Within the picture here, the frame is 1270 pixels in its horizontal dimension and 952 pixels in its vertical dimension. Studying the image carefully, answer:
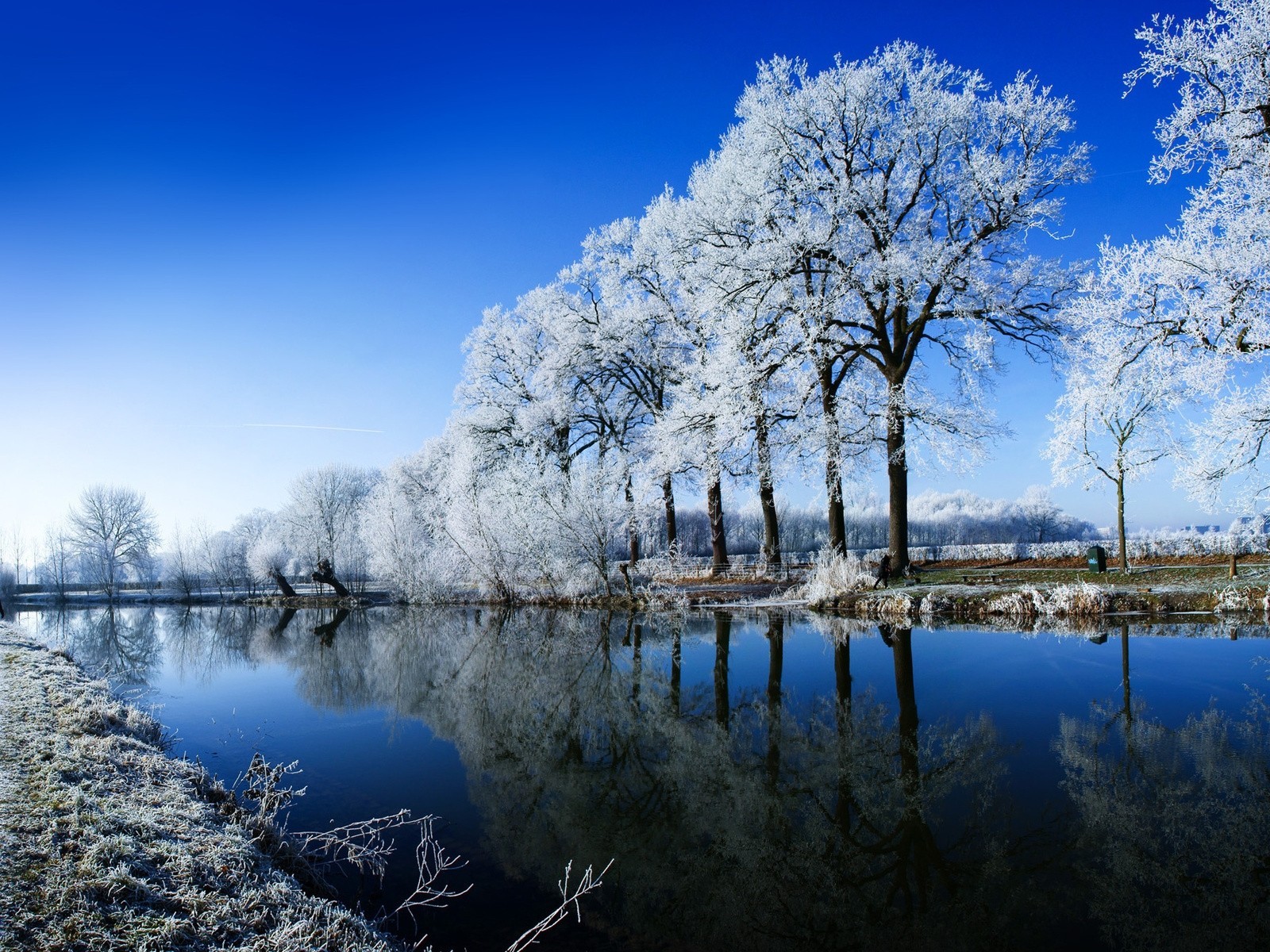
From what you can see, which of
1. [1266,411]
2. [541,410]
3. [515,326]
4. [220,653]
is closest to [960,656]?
[1266,411]

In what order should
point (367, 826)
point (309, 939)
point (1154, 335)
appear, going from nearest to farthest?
point (309, 939)
point (367, 826)
point (1154, 335)

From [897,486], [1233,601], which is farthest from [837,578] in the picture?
[1233,601]

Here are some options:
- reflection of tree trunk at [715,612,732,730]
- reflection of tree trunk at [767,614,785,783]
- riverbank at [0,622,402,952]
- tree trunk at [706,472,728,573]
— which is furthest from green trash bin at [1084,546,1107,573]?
riverbank at [0,622,402,952]

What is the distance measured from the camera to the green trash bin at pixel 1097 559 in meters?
19.3

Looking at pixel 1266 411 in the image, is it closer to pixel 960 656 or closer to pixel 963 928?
pixel 960 656

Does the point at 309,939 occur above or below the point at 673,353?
below

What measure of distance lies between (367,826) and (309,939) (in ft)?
7.73

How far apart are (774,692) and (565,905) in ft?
20.5

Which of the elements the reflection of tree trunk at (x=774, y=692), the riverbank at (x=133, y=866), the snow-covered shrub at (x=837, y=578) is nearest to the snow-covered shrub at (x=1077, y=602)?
the snow-covered shrub at (x=837, y=578)

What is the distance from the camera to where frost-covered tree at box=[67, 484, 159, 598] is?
52219mm

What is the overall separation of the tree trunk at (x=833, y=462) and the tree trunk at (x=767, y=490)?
173 cm

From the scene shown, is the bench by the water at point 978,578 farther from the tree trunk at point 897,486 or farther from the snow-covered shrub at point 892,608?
the snow-covered shrub at point 892,608

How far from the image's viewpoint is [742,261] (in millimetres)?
18344

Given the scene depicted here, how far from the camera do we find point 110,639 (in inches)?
862
